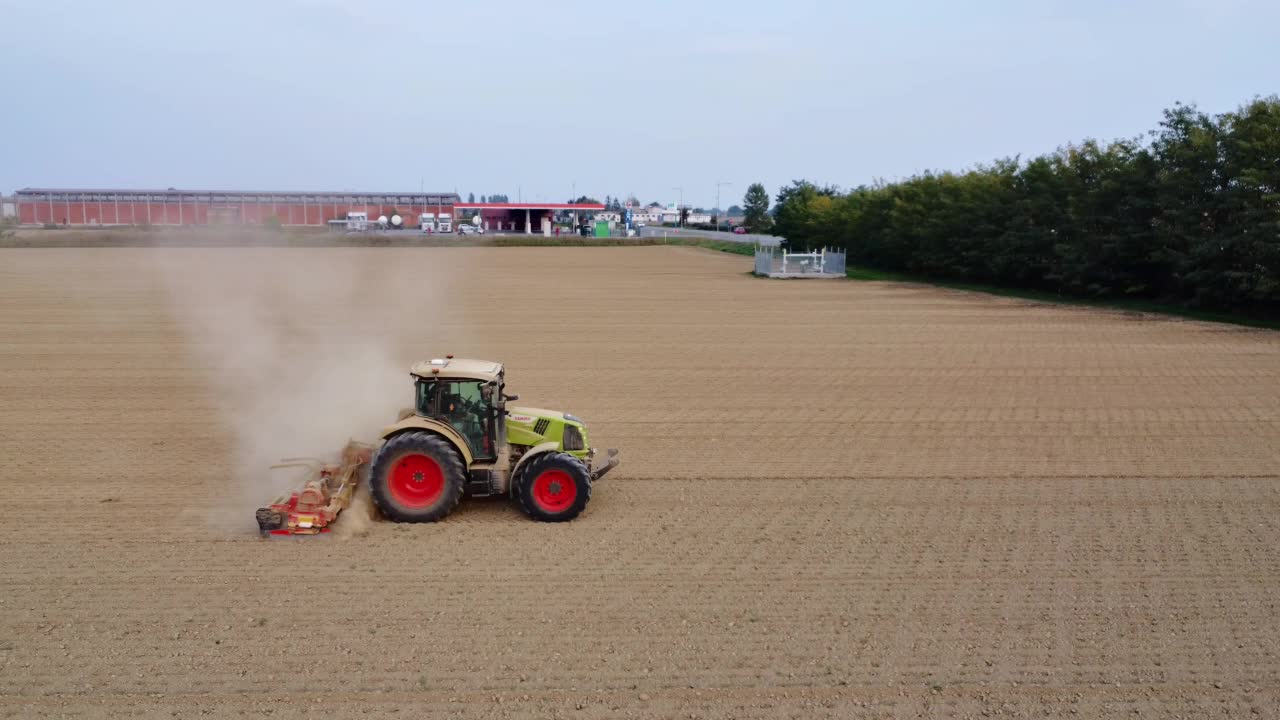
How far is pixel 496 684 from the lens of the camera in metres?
8.91

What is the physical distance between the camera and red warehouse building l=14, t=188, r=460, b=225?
25.3 m

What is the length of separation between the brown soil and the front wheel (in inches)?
10.4

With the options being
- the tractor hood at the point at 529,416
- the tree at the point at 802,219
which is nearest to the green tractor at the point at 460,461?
the tractor hood at the point at 529,416

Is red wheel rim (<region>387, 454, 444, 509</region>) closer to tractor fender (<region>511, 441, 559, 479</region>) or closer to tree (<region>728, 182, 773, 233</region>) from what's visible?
tractor fender (<region>511, 441, 559, 479</region>)

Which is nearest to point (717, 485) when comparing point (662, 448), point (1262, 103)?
point (662, 448)

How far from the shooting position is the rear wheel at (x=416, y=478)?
13008mm

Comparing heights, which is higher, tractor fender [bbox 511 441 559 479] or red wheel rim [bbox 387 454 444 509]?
tractor fender [bbox 511 441 559 479]

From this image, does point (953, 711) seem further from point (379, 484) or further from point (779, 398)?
point (779, 398)

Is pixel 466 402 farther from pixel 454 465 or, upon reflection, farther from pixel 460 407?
pixel 454 465

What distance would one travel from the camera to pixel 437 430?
13.2 metres

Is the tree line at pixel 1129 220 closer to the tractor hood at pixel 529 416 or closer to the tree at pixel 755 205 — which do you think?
the tractor hood at pixel 529 416

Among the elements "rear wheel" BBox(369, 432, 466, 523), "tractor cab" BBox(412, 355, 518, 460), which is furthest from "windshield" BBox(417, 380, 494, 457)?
"rear wheel" BBox(369, 432, 466, 523)

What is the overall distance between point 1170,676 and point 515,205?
129 meters

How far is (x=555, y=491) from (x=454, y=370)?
2.09 m
